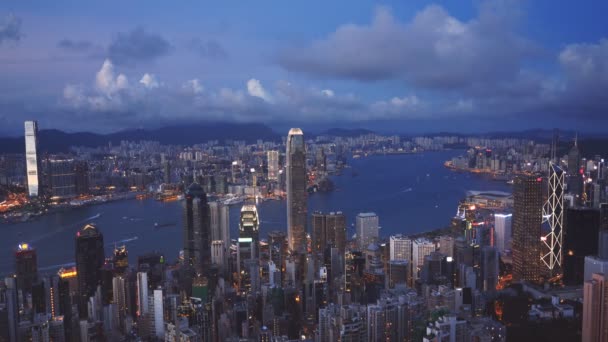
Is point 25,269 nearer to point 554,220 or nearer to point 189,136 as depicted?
point 189,136

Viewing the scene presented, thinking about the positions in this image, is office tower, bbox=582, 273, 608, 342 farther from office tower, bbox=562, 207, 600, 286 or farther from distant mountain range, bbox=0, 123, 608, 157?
distant mountain range, bbox=0, 123, 608, 157

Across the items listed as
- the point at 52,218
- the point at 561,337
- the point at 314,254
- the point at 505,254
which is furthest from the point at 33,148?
the point at 561,337

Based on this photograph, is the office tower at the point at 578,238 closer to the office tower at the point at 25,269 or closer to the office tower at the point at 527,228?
the office tower at the point at 527,228

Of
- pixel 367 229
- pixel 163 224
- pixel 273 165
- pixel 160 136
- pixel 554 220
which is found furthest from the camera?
pixel 273 165

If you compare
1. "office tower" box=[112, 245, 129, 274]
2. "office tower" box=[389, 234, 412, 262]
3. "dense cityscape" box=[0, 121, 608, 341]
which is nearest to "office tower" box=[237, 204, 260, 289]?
"dense cityscape" box=[0, 121, 608, 341]

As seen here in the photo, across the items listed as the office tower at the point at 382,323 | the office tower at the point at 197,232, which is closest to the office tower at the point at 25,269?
the office tower at the point at 197,232

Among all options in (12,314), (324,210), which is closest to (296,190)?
(324,210)
